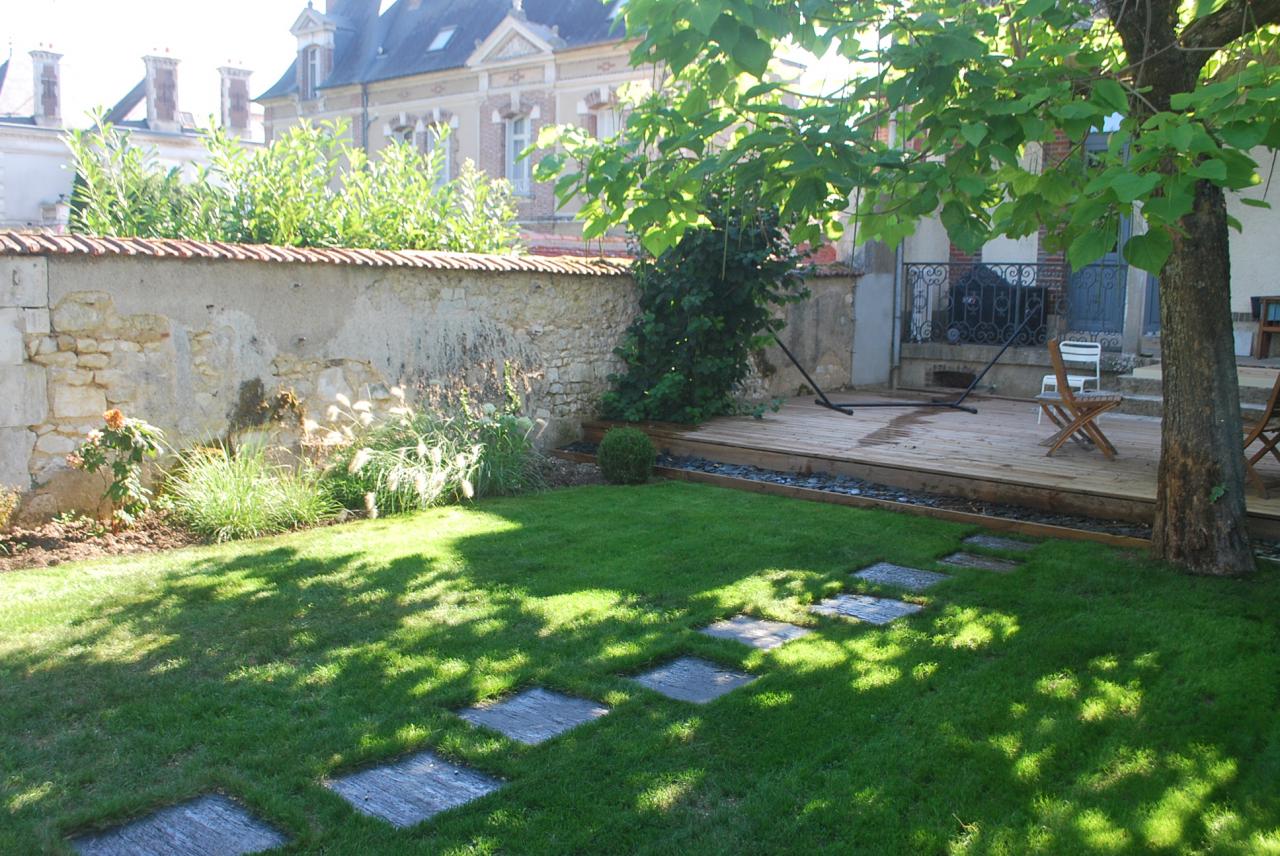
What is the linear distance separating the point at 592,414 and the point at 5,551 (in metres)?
5.16

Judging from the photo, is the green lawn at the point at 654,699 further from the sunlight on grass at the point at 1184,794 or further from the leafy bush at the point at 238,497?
the leafy bush at the point at 238,497

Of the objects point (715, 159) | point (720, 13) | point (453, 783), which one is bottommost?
point (453, 783)

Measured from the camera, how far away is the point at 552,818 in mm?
3076

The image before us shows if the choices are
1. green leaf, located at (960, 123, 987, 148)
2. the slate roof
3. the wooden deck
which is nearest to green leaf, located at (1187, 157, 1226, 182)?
green leaf, located at (960, 123, 987, 148)

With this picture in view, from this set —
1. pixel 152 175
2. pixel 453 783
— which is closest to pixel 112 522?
pixel 152 175

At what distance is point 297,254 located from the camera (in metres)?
7.38

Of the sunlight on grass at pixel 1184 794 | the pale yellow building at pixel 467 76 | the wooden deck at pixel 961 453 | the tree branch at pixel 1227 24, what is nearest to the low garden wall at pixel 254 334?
the wooden deck at pixel 961 453

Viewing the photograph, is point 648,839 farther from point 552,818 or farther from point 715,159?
point 715,159

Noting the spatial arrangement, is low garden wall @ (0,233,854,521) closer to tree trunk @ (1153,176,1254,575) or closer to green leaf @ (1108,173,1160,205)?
tree trunk @ (1153,176,1254,575)

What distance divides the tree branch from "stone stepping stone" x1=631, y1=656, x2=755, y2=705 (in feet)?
11.9

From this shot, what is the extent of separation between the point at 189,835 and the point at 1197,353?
497cm

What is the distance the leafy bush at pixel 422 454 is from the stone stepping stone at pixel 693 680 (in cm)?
346

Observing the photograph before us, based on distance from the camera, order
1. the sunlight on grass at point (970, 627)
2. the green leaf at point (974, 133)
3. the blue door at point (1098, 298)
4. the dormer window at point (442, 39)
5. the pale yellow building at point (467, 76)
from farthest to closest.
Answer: the dormer window at point (442, 39) → the pale yellow building at point (467, 76) → the blue door at point (1098, 298) → the sunlight on grass at point (970, 627) → the green leaf at point (974, 133)

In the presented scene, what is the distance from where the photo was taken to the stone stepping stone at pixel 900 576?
5555 millimetres
